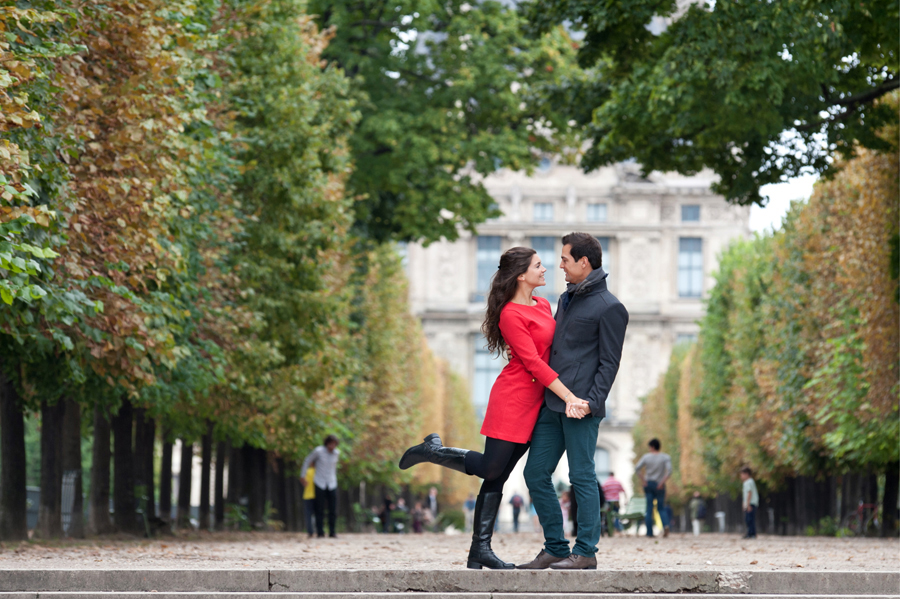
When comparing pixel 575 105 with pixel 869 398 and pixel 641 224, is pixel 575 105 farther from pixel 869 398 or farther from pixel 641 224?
pixel 641 224

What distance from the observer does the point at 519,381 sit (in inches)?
344

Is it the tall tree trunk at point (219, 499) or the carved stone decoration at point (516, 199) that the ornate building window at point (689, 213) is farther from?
the tall tree trunk at point (219, 499)

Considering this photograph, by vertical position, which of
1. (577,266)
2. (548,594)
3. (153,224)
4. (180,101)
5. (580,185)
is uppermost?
(580,185)

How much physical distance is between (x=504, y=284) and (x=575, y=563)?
1825 mm

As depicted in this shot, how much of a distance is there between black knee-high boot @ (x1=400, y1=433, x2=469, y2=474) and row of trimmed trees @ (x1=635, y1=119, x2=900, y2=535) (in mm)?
13002

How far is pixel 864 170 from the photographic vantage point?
2483 centimetres

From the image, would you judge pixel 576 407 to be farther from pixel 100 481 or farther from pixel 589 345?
pixel 100 481

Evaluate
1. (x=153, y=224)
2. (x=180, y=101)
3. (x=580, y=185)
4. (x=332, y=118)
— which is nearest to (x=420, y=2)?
(x=332, y=118)

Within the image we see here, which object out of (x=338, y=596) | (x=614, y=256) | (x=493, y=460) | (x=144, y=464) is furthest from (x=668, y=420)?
(x=338, y=596)

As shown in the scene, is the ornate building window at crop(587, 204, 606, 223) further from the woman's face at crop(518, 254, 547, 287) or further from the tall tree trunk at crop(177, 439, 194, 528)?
the woman's face at crop(518, 254, 547, 287)

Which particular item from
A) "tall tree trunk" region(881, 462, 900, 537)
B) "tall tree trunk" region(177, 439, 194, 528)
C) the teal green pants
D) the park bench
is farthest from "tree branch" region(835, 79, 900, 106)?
the park bench

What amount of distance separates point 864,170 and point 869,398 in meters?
4.13

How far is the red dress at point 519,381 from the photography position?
8.66 metres

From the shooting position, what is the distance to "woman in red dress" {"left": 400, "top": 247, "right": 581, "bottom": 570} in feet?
28.4
